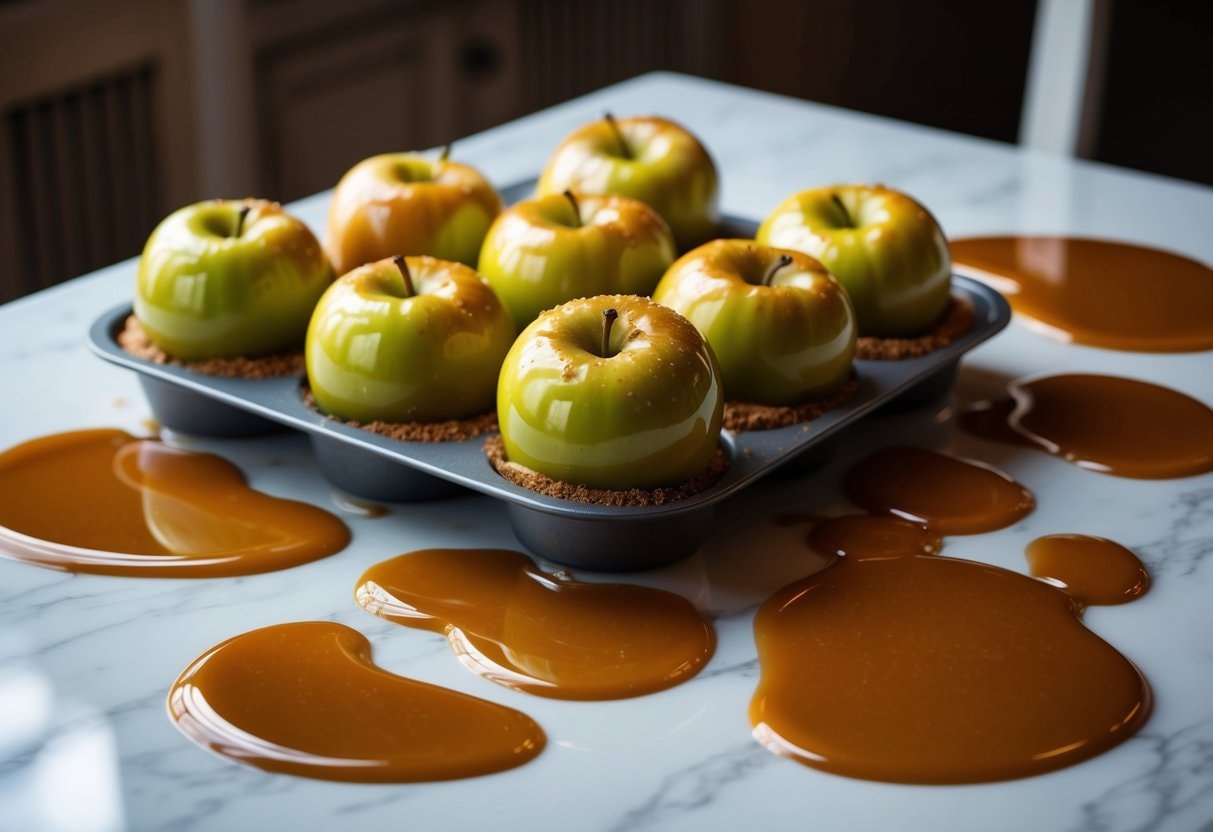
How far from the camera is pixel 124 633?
891 millimetres

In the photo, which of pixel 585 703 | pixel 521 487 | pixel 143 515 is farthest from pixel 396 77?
pixel 585 703

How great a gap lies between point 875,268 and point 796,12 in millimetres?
2721

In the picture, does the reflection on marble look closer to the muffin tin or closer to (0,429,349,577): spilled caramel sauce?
(0,429,349,577): spilled caramel sauce

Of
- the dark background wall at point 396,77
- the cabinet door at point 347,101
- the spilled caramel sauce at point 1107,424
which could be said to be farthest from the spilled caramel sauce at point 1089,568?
the cabinet door at point 347,101

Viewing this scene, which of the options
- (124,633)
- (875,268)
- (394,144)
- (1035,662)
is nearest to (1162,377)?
(875,268)

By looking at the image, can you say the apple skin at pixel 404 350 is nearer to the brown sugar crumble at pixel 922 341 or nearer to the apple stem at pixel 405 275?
the apple stem at pixel 405 275

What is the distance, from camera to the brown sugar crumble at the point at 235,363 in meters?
1.08

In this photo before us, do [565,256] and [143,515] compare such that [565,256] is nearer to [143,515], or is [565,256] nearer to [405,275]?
[405,275]

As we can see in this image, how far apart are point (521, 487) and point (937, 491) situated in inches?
13.2

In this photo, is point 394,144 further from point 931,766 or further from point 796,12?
point 931,766

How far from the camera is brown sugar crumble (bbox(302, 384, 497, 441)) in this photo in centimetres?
99

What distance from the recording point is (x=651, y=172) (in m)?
1.25

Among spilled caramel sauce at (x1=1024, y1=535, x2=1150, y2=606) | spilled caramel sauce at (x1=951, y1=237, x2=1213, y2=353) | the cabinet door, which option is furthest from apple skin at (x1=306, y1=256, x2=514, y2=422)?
the cabinet door

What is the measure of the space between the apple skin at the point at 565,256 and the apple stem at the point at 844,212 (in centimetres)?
15
